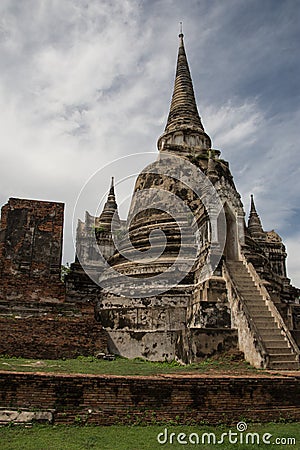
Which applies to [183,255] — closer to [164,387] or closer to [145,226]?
[145,226]

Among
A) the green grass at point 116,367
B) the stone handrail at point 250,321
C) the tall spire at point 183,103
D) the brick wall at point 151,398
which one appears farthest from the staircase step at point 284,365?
the tall spire at point 183,103

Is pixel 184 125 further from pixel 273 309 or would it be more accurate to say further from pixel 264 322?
pixel 264 322

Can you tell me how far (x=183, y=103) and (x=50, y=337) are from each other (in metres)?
15.6

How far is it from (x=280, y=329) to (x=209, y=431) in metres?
4.72

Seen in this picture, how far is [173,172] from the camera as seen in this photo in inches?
723

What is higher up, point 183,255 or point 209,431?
point 183,255

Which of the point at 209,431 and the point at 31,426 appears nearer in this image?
the point at 31,426

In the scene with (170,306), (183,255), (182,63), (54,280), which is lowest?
(170,306)

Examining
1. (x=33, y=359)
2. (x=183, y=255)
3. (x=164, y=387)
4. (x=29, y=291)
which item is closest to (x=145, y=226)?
(x=183, y=255)

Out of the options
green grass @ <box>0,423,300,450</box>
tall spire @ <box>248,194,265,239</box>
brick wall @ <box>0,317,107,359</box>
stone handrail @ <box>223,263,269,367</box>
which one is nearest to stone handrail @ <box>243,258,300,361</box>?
stone handrail @ <box>223,263,269,367</box>

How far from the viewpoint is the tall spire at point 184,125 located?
20219 mm

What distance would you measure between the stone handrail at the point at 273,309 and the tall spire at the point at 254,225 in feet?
50.6

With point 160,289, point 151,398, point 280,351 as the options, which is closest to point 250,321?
point 280,351

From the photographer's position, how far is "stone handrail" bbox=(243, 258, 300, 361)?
973cm
